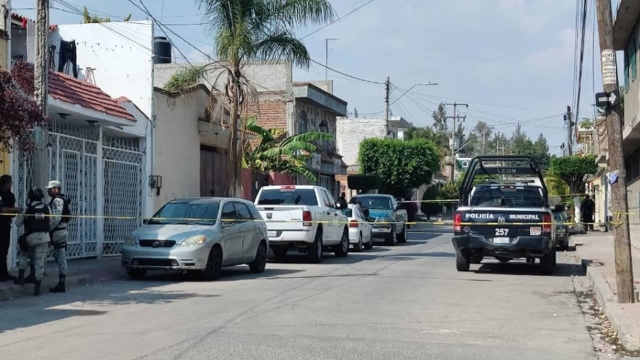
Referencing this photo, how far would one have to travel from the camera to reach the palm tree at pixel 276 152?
101 feet

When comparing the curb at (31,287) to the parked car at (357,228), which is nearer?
the curb at (31,287)

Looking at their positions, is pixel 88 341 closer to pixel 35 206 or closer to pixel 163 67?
pixel 35 206

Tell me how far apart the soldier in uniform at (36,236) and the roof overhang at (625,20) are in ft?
43.2

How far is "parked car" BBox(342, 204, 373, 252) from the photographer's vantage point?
25.4 metres

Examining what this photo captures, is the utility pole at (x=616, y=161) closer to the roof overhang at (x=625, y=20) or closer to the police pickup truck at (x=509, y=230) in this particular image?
the police pickup truck at (x=509, y=230)

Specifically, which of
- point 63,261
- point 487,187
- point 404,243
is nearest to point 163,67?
point 404,243

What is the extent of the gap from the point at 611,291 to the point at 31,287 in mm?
9251

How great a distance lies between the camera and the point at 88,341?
899cm

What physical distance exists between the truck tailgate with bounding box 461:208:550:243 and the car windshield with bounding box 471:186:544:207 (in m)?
0.99

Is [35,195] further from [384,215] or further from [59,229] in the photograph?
[384,215]

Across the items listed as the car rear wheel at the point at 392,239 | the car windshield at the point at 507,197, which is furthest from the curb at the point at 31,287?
the car rear wheel at the point at 392,239

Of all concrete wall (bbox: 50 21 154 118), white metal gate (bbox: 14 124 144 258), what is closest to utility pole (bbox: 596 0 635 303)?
white metal gate (bbox: 14 124 144 258)

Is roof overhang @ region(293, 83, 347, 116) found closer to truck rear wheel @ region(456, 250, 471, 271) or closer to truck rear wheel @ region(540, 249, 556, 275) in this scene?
truck rear wheel @ region(456, 250, 471, 271)

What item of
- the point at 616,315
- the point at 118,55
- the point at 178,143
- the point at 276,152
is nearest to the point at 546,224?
the point at 616,315
